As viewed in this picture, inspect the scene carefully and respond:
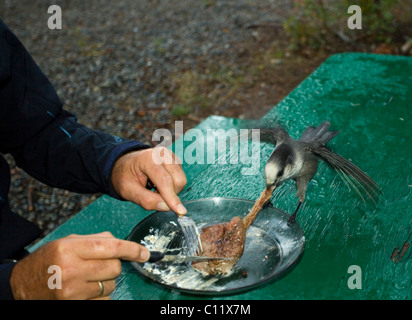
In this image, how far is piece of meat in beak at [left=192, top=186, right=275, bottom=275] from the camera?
142cm

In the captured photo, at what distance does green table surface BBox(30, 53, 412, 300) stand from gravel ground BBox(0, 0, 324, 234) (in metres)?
1.92

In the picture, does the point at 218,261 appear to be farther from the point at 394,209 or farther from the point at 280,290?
the point at 394,209

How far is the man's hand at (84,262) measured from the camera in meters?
1.20

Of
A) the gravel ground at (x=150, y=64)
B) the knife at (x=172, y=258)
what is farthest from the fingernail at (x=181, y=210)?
the gravel ground at (x=150, y=64)

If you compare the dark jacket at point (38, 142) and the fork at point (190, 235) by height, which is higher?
the dark jacket at point (38, 142)

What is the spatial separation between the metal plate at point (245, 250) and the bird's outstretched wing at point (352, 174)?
0.31 m

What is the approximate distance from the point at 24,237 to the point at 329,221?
115 centimetres

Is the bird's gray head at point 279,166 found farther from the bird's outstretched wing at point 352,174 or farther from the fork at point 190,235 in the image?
the fork at point 190,235

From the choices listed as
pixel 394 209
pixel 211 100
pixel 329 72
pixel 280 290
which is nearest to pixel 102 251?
pixel 280 290

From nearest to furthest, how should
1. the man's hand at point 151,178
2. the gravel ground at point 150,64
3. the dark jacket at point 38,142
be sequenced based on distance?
the man's hand at point 151,178 < the dark jacket at point 38,142 < the gravel ground at point 150,64

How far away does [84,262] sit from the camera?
47.7 inches

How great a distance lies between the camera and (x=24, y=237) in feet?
6.03

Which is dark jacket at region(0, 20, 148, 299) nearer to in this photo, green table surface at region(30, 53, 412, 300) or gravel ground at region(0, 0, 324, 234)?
green table surface at region(30, 53, 412, 300)

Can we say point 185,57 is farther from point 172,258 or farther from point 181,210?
point 172,258
